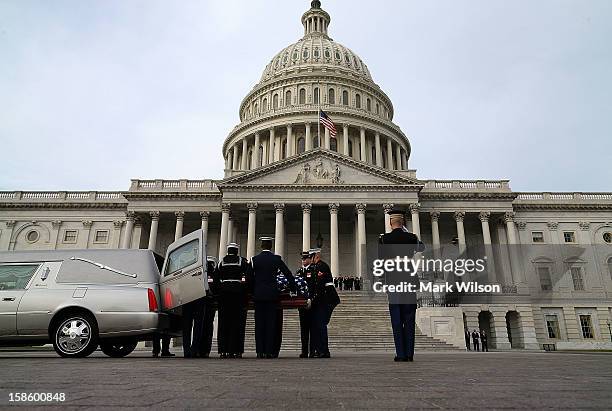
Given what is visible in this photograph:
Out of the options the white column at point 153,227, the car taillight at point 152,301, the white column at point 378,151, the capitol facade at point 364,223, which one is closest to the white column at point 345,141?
the white column at point 378,151

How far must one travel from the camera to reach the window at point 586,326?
140 feet

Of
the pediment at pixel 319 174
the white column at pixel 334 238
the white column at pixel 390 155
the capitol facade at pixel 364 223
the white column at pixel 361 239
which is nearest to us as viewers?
the white column at pixel 334 238

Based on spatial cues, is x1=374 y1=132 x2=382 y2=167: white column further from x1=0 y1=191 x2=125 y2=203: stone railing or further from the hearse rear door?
the hearse rear door

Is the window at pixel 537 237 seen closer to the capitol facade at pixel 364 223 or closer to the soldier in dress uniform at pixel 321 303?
Answer: the capitol facade at pixel 364 223

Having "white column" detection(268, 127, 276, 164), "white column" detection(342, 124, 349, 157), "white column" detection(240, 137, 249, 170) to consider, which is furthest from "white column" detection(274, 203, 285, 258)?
"white column" detection(240, 137, 249, 170)

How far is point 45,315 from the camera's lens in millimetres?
9445

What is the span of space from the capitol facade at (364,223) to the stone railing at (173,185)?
105mm

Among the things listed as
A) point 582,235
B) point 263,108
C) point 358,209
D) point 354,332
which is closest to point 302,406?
point 354,332

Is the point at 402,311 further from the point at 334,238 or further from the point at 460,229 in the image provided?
the point at 460,229

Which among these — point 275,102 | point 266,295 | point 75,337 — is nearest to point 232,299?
point 266,295

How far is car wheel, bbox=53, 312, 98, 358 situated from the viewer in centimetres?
934

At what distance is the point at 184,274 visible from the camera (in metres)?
9.87

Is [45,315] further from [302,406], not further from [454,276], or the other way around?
[454,276]

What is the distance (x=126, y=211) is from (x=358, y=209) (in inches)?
950
